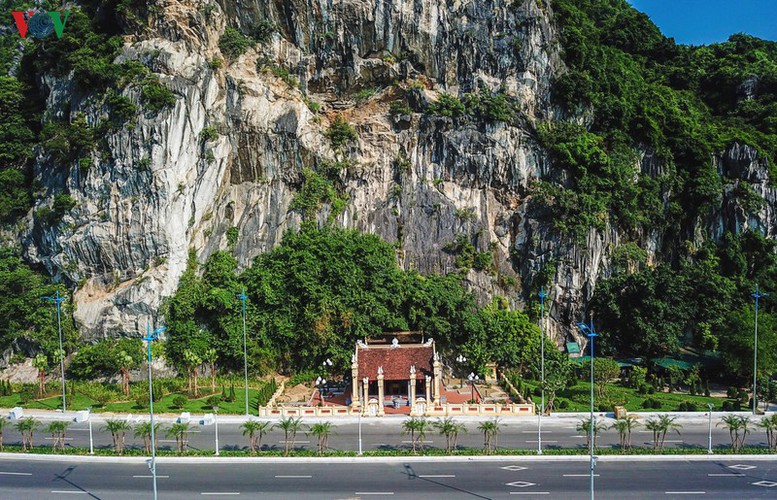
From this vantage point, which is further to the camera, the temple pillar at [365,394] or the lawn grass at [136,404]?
the lawn grass at [136,404]

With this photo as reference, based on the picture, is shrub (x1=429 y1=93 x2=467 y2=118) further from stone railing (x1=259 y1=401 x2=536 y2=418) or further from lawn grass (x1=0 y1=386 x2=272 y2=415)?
lawn grass (x1=0 y1=386 x2=272 y2=415)

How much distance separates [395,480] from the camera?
97.2ft

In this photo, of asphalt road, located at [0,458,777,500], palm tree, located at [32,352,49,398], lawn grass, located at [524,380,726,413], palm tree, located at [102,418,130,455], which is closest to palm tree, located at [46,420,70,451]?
asphalt road, located at [0,458,777,500]

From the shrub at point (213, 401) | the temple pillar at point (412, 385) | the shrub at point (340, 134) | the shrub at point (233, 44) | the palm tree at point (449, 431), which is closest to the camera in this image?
the palm tree at point (449, 431)

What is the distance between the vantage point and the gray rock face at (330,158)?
180 feet

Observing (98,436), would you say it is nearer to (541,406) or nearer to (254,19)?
(541,406)

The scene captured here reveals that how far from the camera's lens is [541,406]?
40.8 m

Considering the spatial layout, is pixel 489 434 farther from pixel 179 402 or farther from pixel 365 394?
pixel 179 402

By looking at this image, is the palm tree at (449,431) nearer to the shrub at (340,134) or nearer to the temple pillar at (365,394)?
the temple pillar at (365,394)

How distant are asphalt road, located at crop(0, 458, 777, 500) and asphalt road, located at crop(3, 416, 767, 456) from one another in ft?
10.1

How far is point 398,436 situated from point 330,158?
3134 cm

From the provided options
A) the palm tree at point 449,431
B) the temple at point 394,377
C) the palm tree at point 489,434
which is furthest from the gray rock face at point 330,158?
the palm tree at point 449,431

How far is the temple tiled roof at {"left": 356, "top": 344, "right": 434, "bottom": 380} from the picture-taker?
44031mm

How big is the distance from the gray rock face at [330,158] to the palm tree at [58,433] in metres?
17.4
